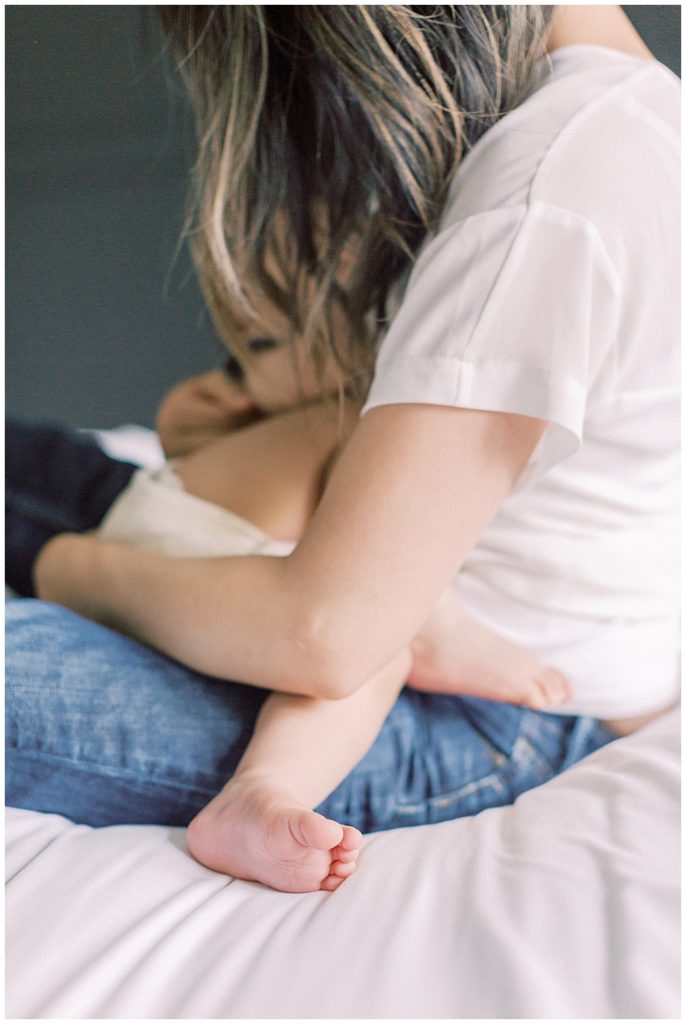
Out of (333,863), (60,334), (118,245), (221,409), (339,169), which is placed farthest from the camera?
(60,334)

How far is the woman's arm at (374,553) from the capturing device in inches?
20.0

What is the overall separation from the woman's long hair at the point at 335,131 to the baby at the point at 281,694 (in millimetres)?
105

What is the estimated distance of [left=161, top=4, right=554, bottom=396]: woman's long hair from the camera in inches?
20.7

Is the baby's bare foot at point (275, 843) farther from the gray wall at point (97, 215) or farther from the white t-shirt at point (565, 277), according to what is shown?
the gray wall at point (97, 215)

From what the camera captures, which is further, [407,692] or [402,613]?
[407,692]

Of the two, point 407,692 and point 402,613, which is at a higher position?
point 402,613

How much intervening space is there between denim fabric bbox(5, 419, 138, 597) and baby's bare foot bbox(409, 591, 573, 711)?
Answer: 0.50 meters

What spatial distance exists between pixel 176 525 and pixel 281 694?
0.25m

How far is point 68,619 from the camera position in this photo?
65cm

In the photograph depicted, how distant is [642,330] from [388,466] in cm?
17

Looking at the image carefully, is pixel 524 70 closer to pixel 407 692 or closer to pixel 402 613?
pixel 402 613

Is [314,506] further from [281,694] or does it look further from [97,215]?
[97,215]

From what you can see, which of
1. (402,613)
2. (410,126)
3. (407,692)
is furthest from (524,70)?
(407,692)

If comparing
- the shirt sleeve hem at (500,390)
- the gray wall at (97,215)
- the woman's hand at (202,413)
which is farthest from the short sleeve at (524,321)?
the woman's hand at (202,413)
